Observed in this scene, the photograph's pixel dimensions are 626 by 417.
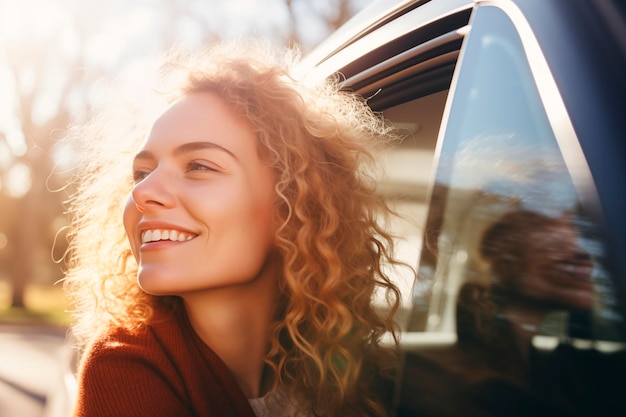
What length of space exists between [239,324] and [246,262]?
0.71ft

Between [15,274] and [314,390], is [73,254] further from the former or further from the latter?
[15,274]

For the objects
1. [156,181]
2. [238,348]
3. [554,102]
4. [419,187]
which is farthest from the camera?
[419,187]

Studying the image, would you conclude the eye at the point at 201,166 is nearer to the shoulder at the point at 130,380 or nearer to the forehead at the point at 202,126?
the forehead at the point at 202,126

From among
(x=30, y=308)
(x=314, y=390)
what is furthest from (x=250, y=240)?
(x=30, y=308)

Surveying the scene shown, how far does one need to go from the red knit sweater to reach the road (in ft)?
2.61

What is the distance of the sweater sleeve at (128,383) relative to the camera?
1.48m

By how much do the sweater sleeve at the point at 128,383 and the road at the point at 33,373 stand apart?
0.81 m

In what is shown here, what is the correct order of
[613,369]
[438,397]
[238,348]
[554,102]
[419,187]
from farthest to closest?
[419,187] → [238,348] → [438,397] → [554,102] → [613,369]

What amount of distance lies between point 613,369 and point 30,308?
20649 mm

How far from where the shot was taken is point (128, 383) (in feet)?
4.97

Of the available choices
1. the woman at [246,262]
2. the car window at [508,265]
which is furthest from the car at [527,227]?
the woman at [246,262]

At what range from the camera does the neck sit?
1780mm

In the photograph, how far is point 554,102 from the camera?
88cm

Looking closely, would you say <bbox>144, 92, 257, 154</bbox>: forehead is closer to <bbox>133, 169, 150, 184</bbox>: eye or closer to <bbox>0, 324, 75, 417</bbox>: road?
<bbox>133, 169, 150, 184</bbox>: eye
